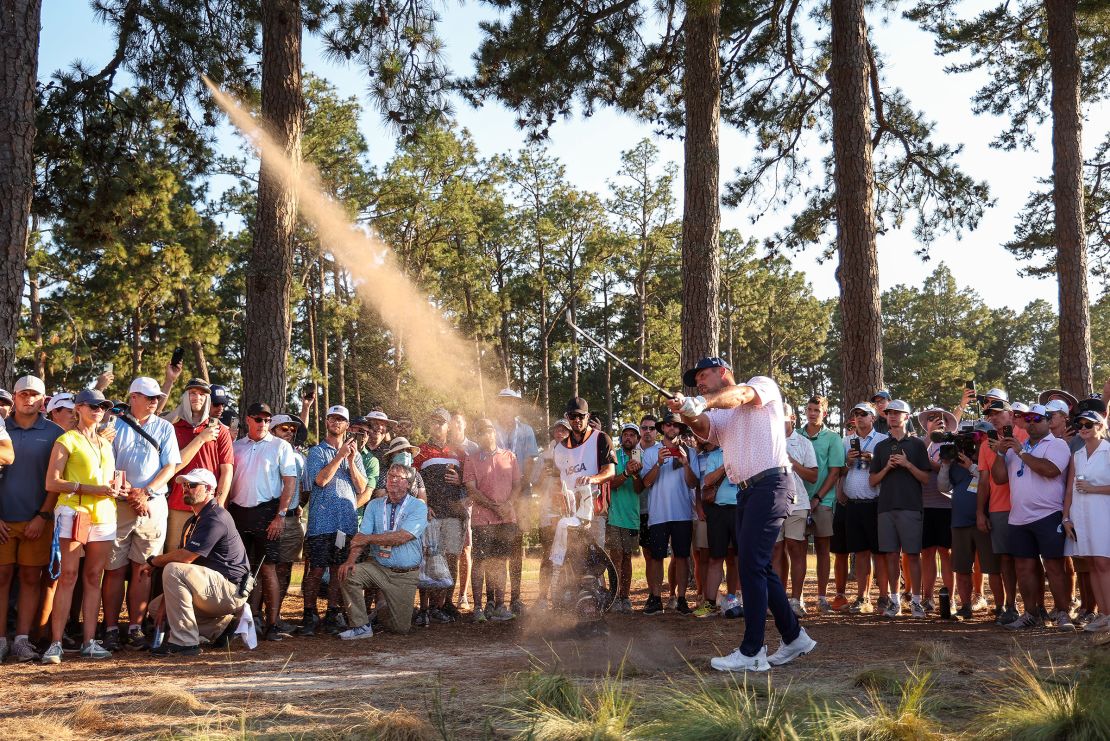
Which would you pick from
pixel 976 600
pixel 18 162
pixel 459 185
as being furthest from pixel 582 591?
pixel 459 185

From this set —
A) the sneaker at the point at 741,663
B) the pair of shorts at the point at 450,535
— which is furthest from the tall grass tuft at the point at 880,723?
the pair of shorts at the point at 450,535

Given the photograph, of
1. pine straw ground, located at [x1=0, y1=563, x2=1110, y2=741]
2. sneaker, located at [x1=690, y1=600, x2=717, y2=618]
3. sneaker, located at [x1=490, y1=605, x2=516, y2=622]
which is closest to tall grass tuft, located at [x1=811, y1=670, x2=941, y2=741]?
pine straw ground, located at [x1=0, y1=563, x2=1110, y2=741]

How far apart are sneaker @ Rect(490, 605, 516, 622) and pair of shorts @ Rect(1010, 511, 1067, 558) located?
4.96 meters

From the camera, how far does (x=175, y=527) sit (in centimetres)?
870

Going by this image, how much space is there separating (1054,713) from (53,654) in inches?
268

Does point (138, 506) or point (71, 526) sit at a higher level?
point (138, 506)

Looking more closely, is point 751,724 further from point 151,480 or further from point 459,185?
point 459,185

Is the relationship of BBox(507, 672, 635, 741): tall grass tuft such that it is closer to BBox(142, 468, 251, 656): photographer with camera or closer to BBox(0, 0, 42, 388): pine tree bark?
BBox(142, 468, 251, 656): photographer with camera

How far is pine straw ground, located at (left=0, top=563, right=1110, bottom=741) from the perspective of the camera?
4.31 metres

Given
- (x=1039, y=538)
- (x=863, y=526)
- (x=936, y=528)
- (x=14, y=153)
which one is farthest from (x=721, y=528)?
(x=14, y=153)

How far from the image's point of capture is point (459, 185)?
33.6 m

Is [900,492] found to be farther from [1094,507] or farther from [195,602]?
[195,602]

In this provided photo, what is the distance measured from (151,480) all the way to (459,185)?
26524 mm

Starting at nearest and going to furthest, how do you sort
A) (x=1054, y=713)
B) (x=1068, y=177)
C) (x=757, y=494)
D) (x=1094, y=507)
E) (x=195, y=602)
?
(x=1054, y=713) → (x=757, y=494) → (x=195, y=602) → (x=1094, y=507) → (x=1068, y=177)
